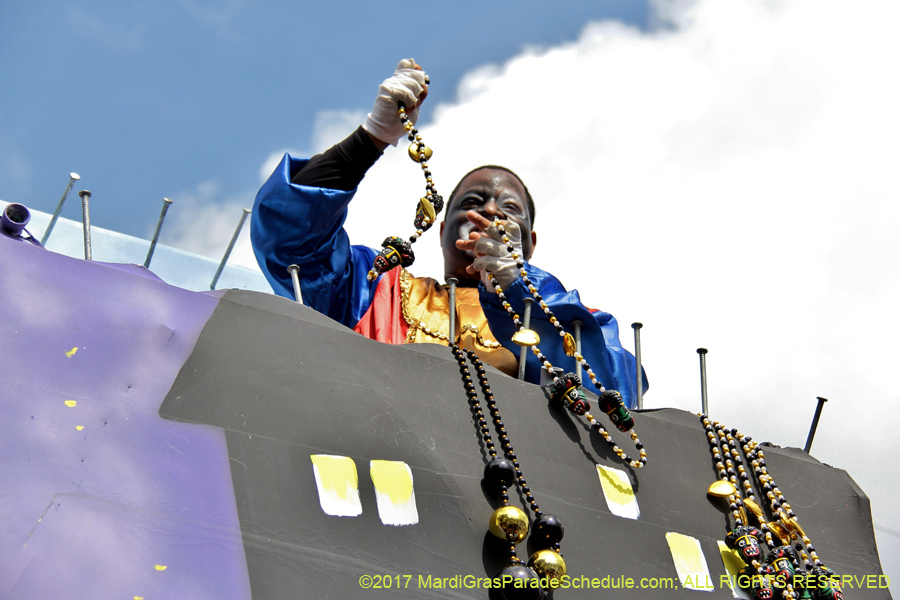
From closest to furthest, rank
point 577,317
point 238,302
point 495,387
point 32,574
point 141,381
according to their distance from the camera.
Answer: point 32,574, point 141,381, point 238,302, point 495,387, point 577,317

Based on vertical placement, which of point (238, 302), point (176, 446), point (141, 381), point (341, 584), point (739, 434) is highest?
point (739, 434)

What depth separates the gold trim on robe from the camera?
10.8 feet

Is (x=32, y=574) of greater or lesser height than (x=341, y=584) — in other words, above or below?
below

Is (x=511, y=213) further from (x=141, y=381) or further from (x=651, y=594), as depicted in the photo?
(x=141, y=381)

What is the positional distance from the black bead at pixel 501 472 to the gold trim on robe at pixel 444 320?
113 cm

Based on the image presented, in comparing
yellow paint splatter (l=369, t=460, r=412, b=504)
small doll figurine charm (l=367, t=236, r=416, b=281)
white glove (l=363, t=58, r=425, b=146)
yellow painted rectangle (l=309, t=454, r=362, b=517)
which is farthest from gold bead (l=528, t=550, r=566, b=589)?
white glove (l=363, t=58, r=425, b=146)

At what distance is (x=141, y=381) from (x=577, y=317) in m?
1.62

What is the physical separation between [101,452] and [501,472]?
90cm

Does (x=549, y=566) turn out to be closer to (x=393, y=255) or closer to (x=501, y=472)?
(x=501, y=472)

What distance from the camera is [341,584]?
1699mm

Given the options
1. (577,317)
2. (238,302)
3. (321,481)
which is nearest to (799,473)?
(577,317)

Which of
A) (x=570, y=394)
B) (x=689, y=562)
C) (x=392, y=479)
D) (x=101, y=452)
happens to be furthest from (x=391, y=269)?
(x=101, y=452)

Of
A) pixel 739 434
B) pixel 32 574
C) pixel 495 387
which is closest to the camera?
pixel 32 574

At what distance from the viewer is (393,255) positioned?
2.83 m
